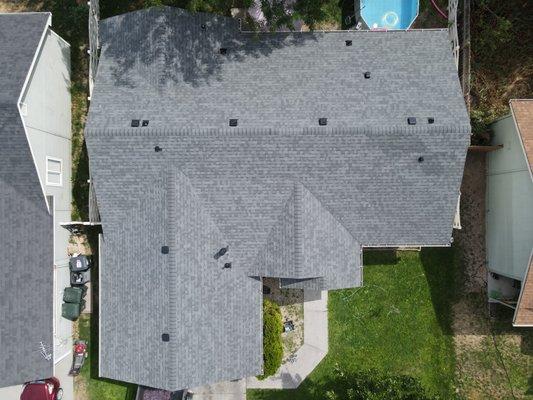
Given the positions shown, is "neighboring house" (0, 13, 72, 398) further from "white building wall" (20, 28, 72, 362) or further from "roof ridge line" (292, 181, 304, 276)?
"roof ridge line" (292, 181, 304, 276)

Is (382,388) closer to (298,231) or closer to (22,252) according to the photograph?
(298,231)

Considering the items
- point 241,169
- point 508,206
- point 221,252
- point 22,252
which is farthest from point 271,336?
point 508,206

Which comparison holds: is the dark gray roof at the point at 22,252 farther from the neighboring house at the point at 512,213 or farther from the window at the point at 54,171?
the neighboring house at the point at 512,213

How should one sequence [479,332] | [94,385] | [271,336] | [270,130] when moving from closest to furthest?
[270,130] < [271,336] < [479,332] < [94,385]

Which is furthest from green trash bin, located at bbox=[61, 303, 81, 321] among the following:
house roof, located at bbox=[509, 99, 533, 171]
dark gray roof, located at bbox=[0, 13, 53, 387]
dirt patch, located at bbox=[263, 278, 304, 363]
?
house roof, located at bbox=[509, 99, 533, 171]

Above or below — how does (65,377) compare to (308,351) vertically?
below

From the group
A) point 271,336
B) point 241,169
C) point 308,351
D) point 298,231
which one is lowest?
point 308,351

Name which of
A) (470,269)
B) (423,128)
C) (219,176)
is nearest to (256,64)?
(219,176)
